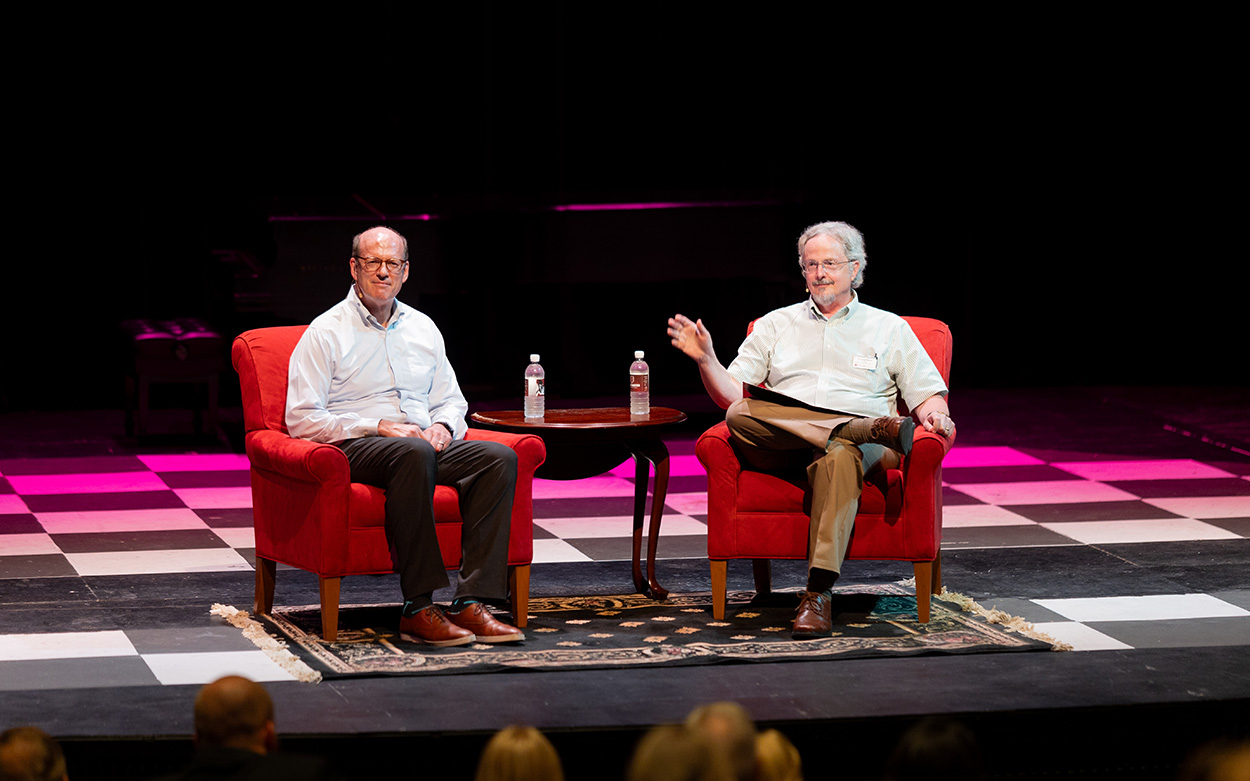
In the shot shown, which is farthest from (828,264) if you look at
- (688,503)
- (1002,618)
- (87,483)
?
(87,483)

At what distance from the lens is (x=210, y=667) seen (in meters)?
3.90

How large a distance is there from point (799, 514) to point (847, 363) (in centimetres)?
46

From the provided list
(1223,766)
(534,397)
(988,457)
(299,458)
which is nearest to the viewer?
(1223,766)

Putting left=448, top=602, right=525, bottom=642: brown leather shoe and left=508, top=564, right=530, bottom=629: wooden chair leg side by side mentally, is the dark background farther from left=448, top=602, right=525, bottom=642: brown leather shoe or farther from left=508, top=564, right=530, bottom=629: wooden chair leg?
left=448, top=602, right=525, bottom=642: brown leather shoe

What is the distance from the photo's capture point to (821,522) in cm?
432

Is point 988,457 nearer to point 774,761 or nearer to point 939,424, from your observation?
point 939,424

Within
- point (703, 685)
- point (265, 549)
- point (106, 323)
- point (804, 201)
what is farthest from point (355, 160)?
point (703, 685)

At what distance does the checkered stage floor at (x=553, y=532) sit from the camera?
408cm

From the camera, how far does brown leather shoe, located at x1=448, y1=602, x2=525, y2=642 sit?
4156 mm

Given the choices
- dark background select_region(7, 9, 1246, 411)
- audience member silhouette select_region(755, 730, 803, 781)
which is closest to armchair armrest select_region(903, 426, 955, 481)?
audience member silhouette select_region(755, 730, 803, 781)

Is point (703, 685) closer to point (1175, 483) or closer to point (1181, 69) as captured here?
point (1175, 483)

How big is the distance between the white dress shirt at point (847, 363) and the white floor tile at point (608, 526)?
1.12 m

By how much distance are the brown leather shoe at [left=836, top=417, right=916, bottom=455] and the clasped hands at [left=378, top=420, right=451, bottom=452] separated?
1.01 m

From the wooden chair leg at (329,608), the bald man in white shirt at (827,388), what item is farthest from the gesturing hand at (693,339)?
the wooden chair leg at (329,608)
